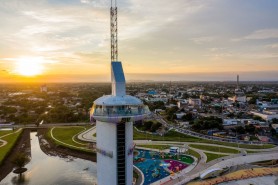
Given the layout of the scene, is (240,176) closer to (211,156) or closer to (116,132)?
(211,156)

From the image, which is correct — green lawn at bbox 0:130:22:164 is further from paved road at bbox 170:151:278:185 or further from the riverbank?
paved road at bbox 170:151:278:185

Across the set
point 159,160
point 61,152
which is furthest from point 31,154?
point 159,160

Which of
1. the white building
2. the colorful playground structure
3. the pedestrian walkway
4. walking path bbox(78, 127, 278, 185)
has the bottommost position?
the colorful playground structure

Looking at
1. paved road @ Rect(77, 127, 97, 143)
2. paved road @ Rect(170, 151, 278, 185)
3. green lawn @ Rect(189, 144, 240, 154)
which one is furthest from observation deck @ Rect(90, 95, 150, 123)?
paved road @ Rect(77, 127, 97, 143)

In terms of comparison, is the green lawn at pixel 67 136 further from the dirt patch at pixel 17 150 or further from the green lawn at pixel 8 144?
the green lawn at pixel 8 144

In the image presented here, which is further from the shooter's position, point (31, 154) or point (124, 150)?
point (31, 154)

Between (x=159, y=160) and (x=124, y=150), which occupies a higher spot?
(x=124, y=150)

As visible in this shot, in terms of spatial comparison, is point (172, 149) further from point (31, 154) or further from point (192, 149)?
point (31, 154)
